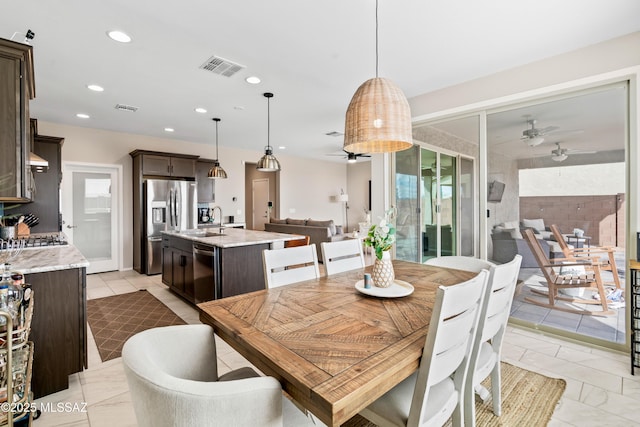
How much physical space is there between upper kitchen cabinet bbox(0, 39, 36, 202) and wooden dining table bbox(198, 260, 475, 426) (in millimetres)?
1537

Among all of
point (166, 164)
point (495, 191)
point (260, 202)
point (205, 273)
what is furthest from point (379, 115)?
point (260, 202)

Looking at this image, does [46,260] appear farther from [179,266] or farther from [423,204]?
[423,204]

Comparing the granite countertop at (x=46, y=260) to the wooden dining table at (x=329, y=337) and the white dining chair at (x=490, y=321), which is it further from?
the white dining chair at (x=490, y=321)

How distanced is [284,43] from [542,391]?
3.24 metres

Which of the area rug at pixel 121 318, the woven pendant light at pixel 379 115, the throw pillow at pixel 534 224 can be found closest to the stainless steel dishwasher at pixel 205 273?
the area rug at pixel 121 318

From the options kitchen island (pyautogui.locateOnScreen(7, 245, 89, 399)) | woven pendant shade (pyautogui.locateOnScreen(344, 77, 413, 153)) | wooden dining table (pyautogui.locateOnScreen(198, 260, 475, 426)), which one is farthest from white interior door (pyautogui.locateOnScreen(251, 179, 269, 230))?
woven pendant shade (pyautogui.locateOnScreen(344, 77, 413, 153))

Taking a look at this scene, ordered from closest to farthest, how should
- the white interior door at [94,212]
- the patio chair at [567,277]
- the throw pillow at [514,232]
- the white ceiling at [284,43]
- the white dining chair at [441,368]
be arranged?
the white dining chair at [441,368], the white ceiling at [284,43], the patio chair at [567,277], the throw pillow at [514,232], the white interior door at [94,212]

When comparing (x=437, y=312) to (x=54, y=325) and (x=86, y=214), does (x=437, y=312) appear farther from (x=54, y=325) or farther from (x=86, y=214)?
(x=86, y=214)

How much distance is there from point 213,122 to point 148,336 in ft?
14.8

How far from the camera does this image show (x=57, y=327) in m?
2.02

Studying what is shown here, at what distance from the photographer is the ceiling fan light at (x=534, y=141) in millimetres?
2975

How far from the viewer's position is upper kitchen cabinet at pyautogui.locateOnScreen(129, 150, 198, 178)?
5.36 metres

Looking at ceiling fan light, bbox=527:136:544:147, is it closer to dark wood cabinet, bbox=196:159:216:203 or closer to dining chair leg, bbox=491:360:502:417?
dining chair leg, bbox=491:360:502:417

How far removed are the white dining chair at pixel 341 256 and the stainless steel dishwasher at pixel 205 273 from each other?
1.52m
